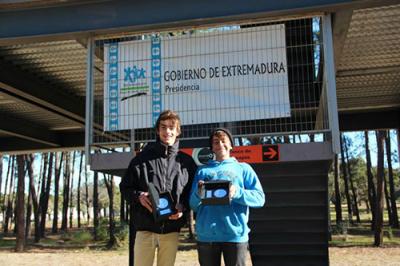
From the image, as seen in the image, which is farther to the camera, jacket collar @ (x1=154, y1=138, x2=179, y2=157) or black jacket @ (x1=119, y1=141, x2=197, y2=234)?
jacket collar @ (x1=154, y1=138, x2=179, y2=157)

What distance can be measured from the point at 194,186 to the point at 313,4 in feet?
10.1

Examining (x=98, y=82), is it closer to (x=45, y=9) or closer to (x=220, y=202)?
(x=45, y=9)

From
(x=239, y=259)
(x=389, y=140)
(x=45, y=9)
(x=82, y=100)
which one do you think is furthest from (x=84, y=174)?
(x=239, y=259)

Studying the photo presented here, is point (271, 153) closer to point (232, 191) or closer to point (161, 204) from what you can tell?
point (232, 191)

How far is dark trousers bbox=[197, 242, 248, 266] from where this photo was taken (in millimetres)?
3535

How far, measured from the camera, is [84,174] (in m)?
44.4

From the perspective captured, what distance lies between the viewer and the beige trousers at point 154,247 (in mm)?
3689

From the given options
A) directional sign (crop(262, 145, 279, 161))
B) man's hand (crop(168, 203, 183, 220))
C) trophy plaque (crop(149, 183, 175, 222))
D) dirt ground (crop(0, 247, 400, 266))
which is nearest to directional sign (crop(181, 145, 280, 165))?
directional sign (crop(262, 145, 279, 161))

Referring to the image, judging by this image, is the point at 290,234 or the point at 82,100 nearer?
the point at 290,234

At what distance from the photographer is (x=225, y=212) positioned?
3.60m

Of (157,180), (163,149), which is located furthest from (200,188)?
(163,149)

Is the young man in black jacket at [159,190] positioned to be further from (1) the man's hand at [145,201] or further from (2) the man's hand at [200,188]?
(2) the man's hand at [200,188]

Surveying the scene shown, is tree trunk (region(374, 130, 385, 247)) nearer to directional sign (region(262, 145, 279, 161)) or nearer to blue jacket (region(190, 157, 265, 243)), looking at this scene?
directional sign (region(262, 145, 279, 161))

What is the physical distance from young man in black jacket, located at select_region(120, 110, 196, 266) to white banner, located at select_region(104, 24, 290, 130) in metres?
2.10
